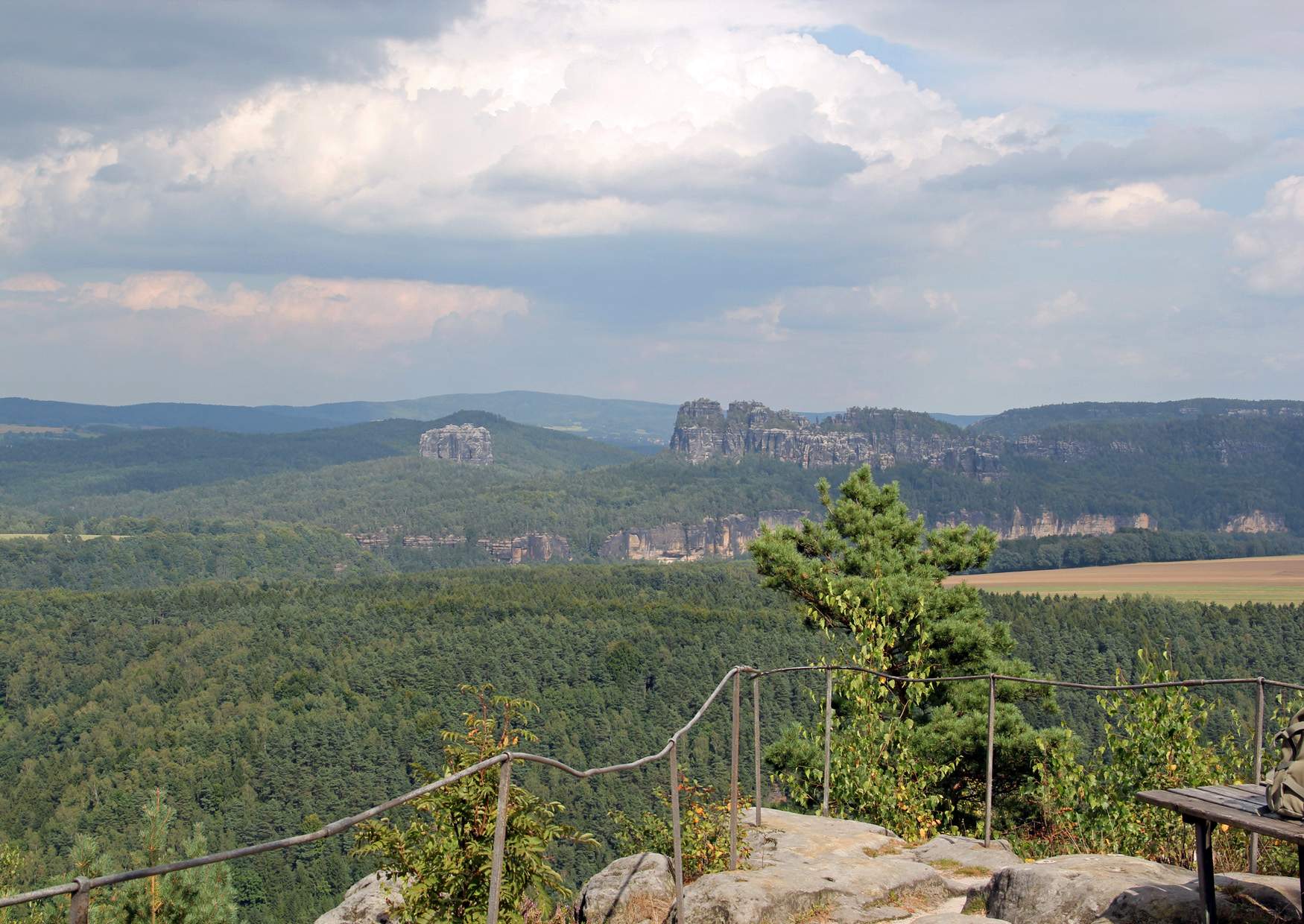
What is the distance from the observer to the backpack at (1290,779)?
6.39m

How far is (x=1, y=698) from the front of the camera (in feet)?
361

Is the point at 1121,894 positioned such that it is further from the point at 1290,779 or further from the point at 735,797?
the point at 735,797

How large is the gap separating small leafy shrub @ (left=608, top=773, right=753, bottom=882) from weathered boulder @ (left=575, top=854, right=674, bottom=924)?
219mm

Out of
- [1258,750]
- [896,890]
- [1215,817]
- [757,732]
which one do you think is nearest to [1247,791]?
[1215,817]

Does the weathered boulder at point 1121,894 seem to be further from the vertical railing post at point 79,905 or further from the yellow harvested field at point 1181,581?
the yellow harvested field at point 1181,581

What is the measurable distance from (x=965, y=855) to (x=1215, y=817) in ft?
15.4

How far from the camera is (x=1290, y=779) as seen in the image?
643 centimetres

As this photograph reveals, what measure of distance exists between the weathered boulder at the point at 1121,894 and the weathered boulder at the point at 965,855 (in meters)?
1.76

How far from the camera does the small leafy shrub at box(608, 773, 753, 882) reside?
9.90 metres

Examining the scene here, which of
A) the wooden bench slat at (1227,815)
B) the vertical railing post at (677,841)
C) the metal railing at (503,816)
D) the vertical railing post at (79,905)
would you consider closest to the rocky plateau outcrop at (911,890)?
the vertical railing post at (677,841)

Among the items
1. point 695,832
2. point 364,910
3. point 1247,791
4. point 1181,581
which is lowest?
point 1181,581

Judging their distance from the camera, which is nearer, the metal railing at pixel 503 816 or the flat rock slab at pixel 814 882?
the metal railing at pixel 503 816

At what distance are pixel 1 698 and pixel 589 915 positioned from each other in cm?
11912

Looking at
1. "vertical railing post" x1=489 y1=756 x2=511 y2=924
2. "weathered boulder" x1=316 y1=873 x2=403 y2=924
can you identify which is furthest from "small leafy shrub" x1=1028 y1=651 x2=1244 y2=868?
"vertical railing post" x1=489 y1=756 x2=511 y2=924
